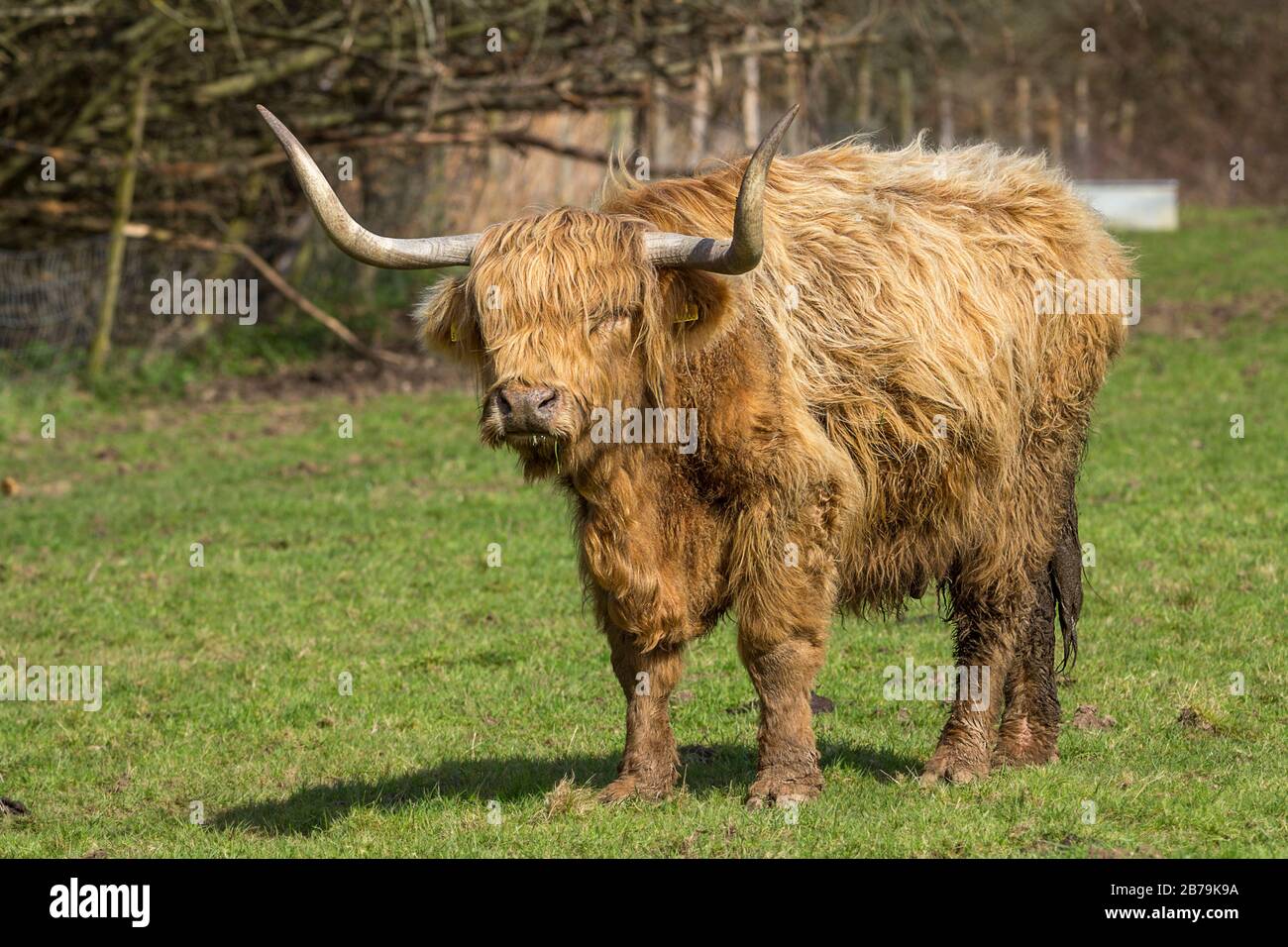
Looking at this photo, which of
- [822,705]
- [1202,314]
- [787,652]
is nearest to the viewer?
[787,652]

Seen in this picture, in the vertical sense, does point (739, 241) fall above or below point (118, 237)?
below

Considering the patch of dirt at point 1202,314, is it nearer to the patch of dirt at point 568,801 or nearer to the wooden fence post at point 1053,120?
the patch of dirt at point 568,801

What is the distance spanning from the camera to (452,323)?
5586 millimetres

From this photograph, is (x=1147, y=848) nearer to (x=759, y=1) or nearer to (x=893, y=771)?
(x=893, y=771)

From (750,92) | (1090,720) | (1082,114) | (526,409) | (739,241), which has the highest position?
(1082,114)

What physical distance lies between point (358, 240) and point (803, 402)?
1572 millimetres

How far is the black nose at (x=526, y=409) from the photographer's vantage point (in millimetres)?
4852

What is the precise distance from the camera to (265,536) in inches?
415

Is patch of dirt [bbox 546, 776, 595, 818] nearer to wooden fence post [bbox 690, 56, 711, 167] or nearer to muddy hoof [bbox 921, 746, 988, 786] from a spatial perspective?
muddy hoof [bbox 921, 746, 988, 786]

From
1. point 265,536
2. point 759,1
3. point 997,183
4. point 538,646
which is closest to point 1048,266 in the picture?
point 997,183

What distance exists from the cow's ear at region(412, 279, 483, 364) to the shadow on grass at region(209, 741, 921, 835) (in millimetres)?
1608

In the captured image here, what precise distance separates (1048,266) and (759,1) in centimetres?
1155

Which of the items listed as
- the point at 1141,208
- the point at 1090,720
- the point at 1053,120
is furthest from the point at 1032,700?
the point at 1053,120

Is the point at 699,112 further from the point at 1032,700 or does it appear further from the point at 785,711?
the point at 785,711
